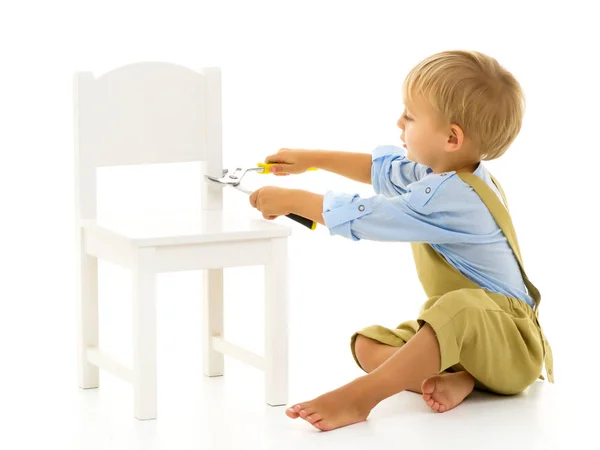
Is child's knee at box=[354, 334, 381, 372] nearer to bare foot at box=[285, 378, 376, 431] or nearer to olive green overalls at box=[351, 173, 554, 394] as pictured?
olive green overalls at box=[351, 173, 554, 394]

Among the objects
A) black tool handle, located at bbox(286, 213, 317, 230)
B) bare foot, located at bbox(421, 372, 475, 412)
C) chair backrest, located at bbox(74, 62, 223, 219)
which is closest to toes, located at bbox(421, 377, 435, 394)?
bare foot, located at bbox(421, 372, 475, 412)

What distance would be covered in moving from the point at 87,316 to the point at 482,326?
2.52ft

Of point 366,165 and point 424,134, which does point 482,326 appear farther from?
point 366,165

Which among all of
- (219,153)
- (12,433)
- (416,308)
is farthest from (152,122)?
(416,308)

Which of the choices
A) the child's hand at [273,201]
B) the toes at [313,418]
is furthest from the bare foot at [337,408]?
the child's hand at [273,201]

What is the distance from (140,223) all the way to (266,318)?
29 cm

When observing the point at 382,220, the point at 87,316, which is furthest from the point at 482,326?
the point at 87,316

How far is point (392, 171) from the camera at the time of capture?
2.70m

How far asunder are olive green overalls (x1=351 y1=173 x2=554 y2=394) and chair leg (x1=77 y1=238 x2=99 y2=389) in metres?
0.54

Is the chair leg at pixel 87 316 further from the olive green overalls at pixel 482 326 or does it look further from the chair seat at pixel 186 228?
the olive green overalls at pixel 482 326

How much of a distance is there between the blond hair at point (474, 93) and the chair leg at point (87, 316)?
716mm

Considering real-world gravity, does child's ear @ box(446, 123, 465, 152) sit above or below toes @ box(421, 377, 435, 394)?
above

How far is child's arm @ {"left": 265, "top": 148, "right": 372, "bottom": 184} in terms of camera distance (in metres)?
2.71

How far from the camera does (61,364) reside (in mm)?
2777
